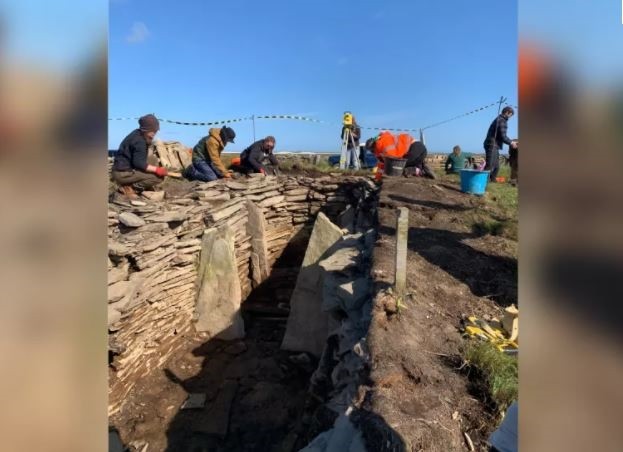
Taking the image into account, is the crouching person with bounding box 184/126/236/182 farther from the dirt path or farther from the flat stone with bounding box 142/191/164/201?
the dirt path

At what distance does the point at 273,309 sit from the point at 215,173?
3.32 metres

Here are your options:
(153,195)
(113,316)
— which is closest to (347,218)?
(153,195)

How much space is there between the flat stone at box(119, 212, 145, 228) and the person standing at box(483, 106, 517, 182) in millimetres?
7206

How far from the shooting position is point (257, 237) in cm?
875

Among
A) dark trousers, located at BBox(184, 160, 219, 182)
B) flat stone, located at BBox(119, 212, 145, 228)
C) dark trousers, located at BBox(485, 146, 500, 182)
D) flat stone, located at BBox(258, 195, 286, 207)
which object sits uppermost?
dark trousers, located at BBox(485, 146, 500, 182)

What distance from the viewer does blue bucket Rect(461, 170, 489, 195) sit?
8219 mm

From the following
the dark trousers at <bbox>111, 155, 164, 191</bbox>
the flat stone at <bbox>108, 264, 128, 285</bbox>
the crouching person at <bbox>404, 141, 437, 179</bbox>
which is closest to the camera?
the flat stone at <bbox>108, 264, 128, 285</bbox>

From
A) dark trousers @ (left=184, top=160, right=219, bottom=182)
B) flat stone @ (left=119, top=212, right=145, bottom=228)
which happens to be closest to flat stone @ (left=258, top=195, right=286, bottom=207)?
dark trousers @ (left=184, top=160, right=219, bottom=182)

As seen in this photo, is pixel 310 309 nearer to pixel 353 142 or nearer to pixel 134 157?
pixel 134 157

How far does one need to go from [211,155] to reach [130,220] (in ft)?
12.3

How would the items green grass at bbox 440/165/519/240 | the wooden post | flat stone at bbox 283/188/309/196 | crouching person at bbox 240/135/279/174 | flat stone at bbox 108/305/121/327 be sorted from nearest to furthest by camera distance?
the wooden post → flat stone at bbox 108/305/121/327 → green grass at bbox 440/165/519/240 → crouching person at bbox 240/135/279/174 → flat stone at bbox 283/188/309/196
